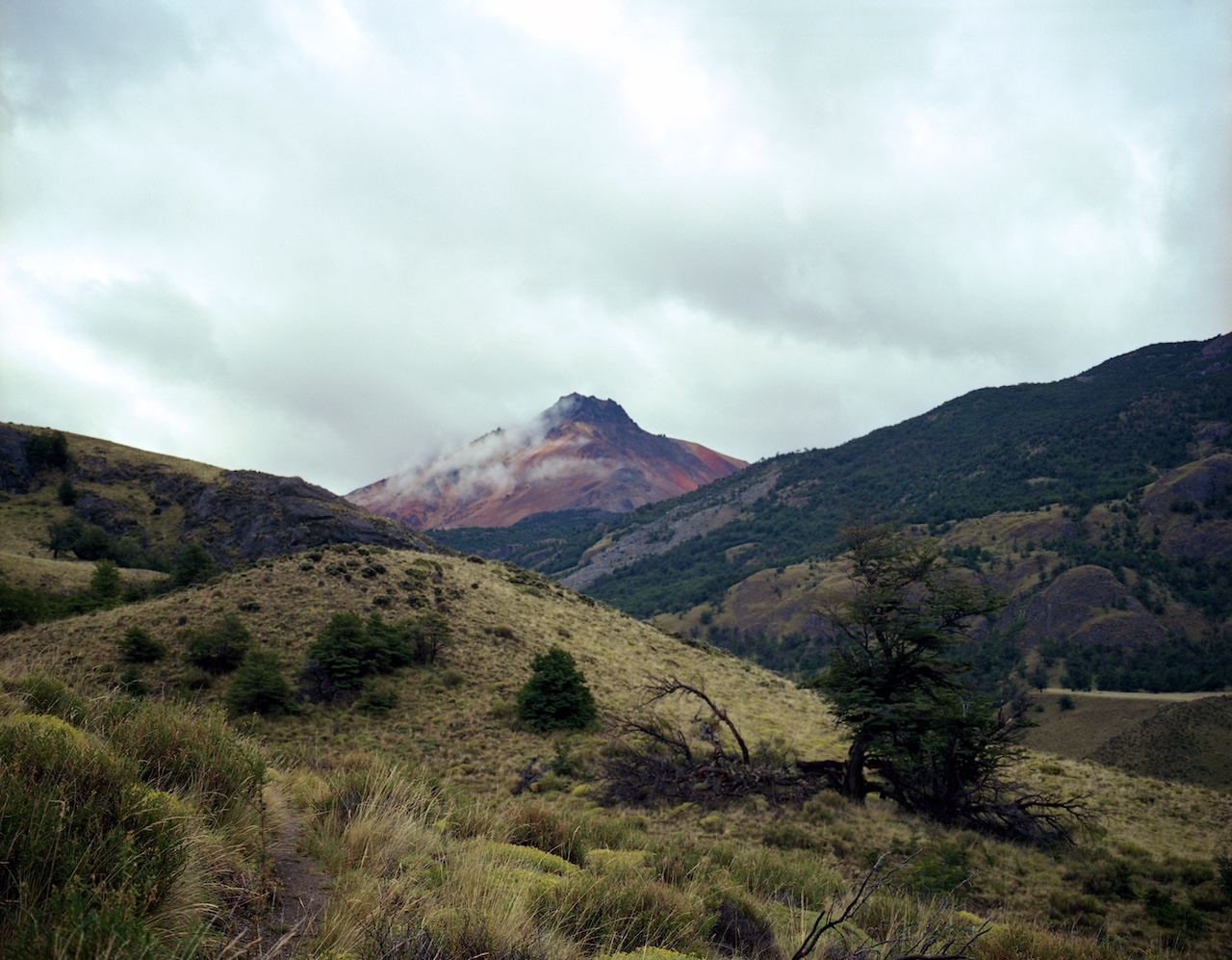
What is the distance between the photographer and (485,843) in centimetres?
580

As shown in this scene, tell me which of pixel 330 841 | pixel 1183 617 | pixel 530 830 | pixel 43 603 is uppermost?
pixel 1183 617

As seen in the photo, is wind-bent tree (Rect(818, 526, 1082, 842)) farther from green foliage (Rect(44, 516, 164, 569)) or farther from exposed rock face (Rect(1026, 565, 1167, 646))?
exposed rock face (Rect(1026, 565, 1167, 646))

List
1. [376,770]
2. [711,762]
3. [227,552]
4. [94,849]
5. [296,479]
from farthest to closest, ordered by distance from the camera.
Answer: [296,479], [227,552], [711,762], [376,770], [94,849]

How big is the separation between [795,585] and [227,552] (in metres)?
120

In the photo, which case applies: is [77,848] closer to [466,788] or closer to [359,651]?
[466,788]

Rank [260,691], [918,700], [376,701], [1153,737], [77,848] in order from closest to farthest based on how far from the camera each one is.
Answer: [77,848] → [918,700] → [260,691] → [376,701] → [1153,737]

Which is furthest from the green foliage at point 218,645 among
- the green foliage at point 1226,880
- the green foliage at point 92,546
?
the green foliage at point 92,546

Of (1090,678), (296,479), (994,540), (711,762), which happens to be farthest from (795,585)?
(711,762)

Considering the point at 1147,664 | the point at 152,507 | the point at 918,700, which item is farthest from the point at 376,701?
the point at 1147,664

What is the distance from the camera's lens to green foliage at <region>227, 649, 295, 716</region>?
21328mm

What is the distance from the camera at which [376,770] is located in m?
7.67

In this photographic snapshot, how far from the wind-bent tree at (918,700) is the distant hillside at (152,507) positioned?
52008 millimetres

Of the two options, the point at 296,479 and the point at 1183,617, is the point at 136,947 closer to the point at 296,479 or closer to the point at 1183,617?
the point at 296,479

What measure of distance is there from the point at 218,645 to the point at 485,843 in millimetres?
23896
